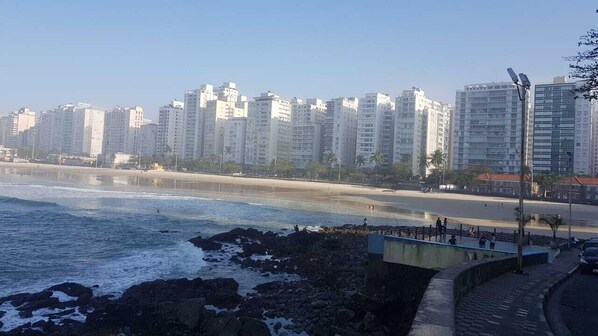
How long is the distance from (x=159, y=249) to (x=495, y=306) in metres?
24.0

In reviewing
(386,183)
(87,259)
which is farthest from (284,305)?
(386,183)

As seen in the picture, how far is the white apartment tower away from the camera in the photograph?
183375 millimetres

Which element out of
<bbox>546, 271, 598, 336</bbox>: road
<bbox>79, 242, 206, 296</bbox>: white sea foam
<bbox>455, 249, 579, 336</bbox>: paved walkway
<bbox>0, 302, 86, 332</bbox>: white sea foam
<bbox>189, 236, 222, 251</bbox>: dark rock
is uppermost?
<bbox>455, 249, 579, 336</bbox>: paved walkway

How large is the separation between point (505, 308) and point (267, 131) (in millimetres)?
155993

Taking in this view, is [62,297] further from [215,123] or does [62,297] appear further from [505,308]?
[215,123]

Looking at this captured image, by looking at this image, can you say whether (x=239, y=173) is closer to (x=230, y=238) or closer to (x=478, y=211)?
(x=478, y=211)

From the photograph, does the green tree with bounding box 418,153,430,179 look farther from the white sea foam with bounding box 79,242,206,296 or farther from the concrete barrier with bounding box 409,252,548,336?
the concrete barrier with bounding box 409,252,548,336

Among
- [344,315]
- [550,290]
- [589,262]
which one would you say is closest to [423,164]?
[589,262]

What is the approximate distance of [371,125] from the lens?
143 m

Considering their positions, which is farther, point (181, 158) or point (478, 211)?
point (181, 158)

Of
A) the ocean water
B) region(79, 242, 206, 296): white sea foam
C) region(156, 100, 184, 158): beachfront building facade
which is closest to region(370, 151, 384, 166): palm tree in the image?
the ocean water

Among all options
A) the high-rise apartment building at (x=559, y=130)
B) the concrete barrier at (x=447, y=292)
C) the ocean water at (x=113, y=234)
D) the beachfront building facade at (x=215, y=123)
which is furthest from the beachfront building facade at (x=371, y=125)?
the concrete barrier at (x=447, y=292)

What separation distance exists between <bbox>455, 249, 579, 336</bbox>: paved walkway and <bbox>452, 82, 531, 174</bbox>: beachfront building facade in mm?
113334

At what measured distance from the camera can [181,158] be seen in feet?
598
